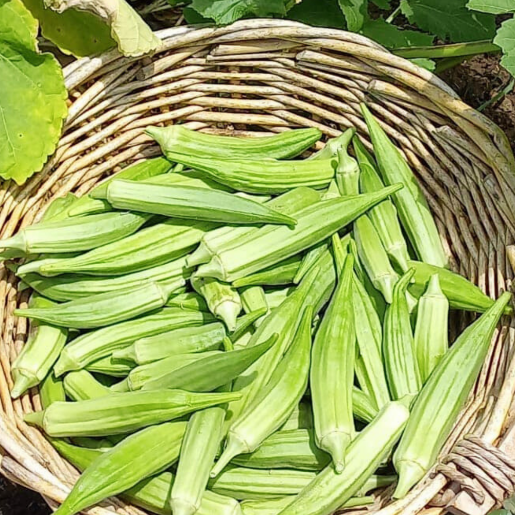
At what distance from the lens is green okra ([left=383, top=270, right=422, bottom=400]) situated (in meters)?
1.83

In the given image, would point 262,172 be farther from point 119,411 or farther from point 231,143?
point 119,411

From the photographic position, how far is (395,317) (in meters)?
1.88

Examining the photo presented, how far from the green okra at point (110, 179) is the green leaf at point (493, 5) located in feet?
2.57

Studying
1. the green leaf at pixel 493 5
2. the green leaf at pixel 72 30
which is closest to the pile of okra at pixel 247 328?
the green leaf at pixel 72 30

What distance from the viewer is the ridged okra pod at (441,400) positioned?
5.44ft

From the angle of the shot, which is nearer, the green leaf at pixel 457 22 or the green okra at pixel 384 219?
the green okra at pixel 384 219

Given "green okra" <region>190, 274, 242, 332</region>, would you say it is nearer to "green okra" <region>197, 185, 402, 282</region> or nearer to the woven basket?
"green okra" <region>197, 185, 402, 282</region>

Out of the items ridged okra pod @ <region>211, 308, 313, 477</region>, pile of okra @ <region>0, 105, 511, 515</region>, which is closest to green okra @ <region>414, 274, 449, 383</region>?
pile of okra @ <region>0, 105, 511, 515</region>

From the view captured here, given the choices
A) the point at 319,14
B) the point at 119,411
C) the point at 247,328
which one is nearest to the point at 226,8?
the point at 319,14

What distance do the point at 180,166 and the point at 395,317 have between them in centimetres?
62

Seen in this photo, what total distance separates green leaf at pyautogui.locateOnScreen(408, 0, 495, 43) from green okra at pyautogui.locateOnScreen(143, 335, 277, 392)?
956mm

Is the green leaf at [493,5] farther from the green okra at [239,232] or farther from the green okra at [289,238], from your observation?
the green okra at [239,232]

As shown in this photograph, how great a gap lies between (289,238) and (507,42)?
0.60 meters

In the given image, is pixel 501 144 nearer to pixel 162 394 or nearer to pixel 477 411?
pixel 477 411
